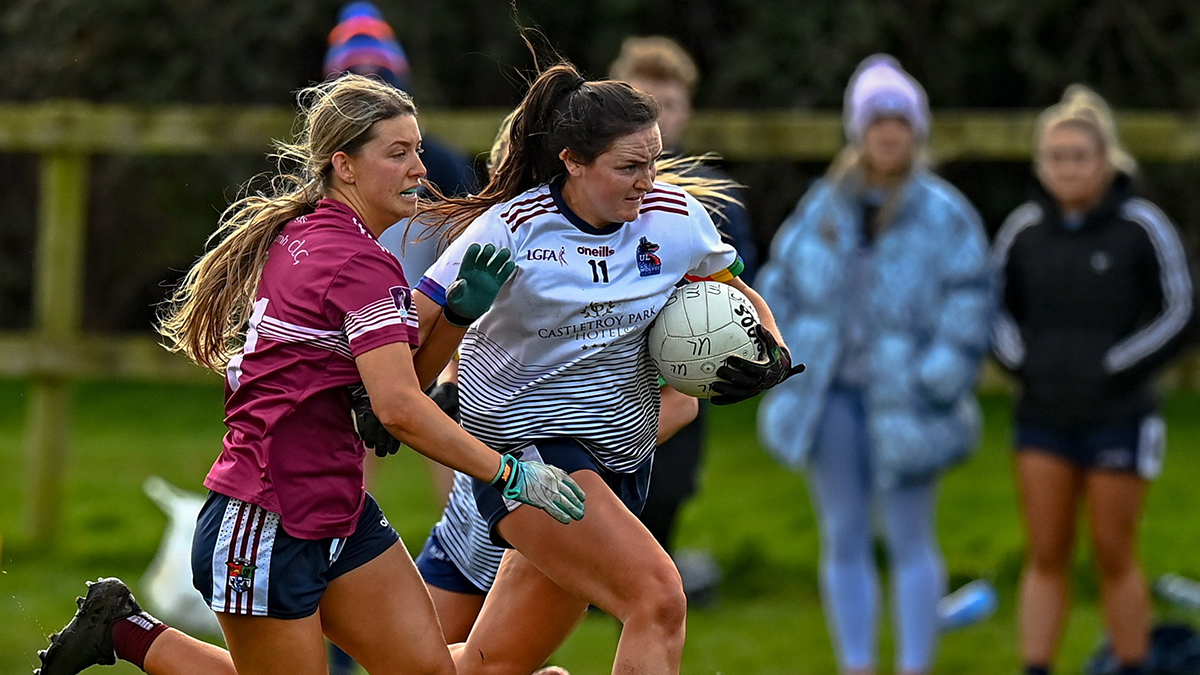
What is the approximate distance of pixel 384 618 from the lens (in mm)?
3938

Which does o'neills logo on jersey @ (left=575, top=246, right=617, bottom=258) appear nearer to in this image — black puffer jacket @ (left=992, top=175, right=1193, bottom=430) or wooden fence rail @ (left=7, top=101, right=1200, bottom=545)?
black puffer jacket @ (left=992, top=175, right=1193, bottom=430)

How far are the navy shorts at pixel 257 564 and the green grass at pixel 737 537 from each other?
111 inches

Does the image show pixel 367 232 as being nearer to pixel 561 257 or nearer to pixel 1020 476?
pixel 561 257

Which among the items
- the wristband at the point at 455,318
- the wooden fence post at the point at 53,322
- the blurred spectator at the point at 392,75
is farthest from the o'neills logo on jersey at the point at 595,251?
the wooden fence post at the point at 53,322

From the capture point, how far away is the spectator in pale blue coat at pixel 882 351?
6371 mm

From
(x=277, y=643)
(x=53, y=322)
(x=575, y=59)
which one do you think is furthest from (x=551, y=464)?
(x=575, y=59)

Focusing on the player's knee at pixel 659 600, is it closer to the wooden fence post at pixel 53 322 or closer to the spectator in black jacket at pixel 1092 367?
the spectator in black jacket at pixel 1092 367

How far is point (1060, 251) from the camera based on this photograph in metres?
6.41

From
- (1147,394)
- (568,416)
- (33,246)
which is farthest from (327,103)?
(33,246)

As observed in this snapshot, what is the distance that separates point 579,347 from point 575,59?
707 cm

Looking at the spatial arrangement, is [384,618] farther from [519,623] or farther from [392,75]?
[392,75]

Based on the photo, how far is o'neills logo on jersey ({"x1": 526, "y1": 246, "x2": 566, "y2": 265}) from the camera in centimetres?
405

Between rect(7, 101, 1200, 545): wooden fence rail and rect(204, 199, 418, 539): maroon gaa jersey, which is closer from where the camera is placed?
rect(204, 199, 418, 539): maroon gaa jersey

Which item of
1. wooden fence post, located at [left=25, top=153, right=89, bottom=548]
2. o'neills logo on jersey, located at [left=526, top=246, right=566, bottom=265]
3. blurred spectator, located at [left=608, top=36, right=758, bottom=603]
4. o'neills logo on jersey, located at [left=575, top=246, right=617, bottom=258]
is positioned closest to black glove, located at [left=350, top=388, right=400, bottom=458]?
o'neills logo on jersey, located at [left=526, top=246, right=566, bottom=265]
